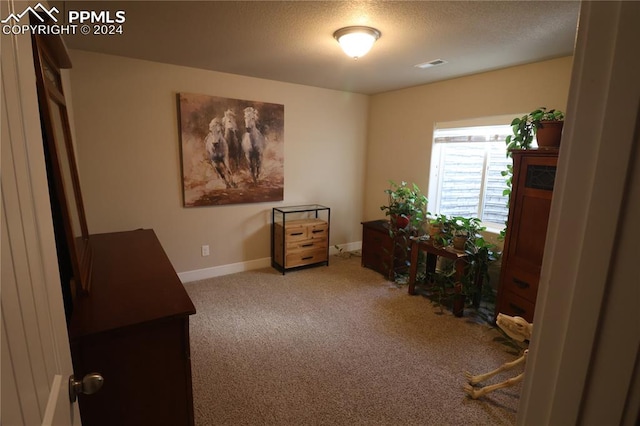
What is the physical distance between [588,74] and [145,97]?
3.45 m

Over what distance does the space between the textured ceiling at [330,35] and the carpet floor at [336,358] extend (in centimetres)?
229

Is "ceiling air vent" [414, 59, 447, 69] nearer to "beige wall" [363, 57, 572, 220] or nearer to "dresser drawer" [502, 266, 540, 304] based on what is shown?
"beige wall" [363, 57, 572, 220]

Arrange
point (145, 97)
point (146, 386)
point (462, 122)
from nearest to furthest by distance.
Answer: point (146, 386) → point (145, 97) → point (462, 122)

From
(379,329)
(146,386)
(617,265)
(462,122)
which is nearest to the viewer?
(617,265)

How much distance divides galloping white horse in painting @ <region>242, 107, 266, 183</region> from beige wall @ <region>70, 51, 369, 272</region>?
22cm

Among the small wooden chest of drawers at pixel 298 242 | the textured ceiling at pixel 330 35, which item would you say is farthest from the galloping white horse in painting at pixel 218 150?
the small wooden chest of drawers at pixel 298 242

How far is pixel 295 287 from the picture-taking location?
11.3 feet

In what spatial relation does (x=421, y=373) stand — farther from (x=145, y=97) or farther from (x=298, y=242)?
(x=145, y=97)

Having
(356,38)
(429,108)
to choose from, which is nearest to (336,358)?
(356,38)

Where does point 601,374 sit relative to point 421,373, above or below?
above

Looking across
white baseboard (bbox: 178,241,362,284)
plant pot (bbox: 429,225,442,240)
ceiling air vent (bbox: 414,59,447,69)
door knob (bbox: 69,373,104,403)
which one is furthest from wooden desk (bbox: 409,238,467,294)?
door knob (bbox: 69,373,104,403)

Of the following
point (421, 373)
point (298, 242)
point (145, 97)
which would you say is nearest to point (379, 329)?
point (421, 373)

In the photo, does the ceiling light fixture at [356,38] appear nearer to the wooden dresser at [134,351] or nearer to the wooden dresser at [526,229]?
the wooden dresser at [526,229]

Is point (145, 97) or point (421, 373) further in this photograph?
point (145, 97)
